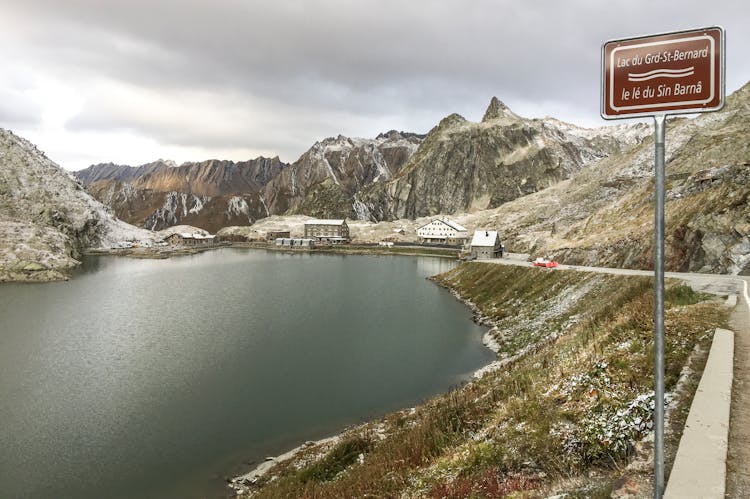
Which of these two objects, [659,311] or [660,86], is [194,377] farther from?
[660,86]

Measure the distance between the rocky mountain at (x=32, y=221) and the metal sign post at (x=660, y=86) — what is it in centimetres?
14817

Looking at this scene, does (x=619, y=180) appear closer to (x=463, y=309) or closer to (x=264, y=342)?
(x=463, y=309)

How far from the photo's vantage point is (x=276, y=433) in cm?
2991

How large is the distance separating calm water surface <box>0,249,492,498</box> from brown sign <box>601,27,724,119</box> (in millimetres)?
27244

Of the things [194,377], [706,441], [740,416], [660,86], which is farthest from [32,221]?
[740,416]

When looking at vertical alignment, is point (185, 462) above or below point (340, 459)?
below

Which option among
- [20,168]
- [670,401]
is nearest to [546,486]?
[670,401]

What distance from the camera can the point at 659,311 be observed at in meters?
6.31

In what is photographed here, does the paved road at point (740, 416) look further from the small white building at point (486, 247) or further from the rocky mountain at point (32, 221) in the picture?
the rocky mountain at point (32, 221)

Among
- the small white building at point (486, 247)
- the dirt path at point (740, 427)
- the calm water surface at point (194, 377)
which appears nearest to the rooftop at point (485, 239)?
the small white building at point (486, 247)

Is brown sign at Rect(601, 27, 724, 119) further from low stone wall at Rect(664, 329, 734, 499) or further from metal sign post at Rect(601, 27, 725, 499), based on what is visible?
low stone wall at Rect(664, 329, 734, 499)

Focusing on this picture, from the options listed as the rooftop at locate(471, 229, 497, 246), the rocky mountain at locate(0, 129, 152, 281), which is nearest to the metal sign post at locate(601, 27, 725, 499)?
the rooftop at locate(471, 229, 497, 246)

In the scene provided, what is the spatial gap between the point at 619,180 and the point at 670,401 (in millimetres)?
134006

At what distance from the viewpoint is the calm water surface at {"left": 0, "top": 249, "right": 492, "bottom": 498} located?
26344mm
